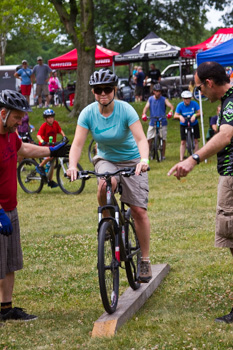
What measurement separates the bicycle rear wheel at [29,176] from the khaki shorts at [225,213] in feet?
34.7

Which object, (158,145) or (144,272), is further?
(158,145)

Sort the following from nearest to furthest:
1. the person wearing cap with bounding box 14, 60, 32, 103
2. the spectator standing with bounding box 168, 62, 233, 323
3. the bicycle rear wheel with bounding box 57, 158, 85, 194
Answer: the spectator standing with bounding box 168, 62, 233, 323 → the bicycle rear wheel with bounding box 57, 158, 85, 194 → the person wearing cap with bounding box 14, 60, 32, 103

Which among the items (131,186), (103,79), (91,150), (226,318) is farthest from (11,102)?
(91,150)

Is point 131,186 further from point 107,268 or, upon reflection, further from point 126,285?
point 126,285

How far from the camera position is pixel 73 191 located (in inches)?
624

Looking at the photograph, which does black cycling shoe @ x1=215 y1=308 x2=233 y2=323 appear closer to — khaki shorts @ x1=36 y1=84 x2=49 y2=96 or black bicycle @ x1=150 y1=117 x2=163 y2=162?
black bicycle @ x1=150 y1=117 x2=163 y2=162

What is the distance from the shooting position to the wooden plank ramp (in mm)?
5859

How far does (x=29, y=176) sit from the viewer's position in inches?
650

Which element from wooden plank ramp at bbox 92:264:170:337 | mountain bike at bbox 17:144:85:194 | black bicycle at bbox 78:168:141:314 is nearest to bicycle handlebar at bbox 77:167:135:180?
black bicycle at bbox 78:168:141:314

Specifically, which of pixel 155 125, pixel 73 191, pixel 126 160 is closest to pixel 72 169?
pixel 126 160

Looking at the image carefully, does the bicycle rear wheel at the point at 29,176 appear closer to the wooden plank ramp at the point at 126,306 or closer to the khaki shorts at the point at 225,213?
the wooden plank ramp at the point at 126,306

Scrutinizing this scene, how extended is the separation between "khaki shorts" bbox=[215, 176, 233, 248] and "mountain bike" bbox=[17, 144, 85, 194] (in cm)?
981

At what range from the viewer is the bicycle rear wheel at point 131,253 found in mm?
6762

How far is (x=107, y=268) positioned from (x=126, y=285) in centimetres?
160
